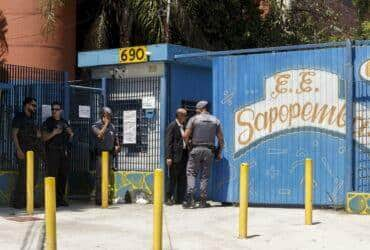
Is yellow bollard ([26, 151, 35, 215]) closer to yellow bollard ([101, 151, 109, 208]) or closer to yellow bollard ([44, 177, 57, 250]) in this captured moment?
yellow bollard ([101, 151, 109, 208])

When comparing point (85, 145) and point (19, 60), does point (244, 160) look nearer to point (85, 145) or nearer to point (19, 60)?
point (85, 145)

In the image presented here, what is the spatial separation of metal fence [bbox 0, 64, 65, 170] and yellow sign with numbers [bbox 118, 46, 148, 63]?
1442 mm

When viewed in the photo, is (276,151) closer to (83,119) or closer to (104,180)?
(104,180)

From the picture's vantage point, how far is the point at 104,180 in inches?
466

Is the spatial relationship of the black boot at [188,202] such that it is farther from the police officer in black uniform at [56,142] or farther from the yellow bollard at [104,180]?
the police officer in black uniform at [56,142]

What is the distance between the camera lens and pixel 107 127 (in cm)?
1240

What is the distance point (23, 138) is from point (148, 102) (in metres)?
2.56

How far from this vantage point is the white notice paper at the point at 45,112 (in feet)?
40.7

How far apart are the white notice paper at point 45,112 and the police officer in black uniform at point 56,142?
381 mm

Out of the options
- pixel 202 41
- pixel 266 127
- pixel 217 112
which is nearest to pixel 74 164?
pixel 217 112

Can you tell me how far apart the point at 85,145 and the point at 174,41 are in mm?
4824

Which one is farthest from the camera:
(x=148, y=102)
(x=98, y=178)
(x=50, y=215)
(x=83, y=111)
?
(x=83, y=111)

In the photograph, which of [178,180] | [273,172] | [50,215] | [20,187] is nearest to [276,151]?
[273,172]

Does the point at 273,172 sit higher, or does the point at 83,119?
the point at 83,119
